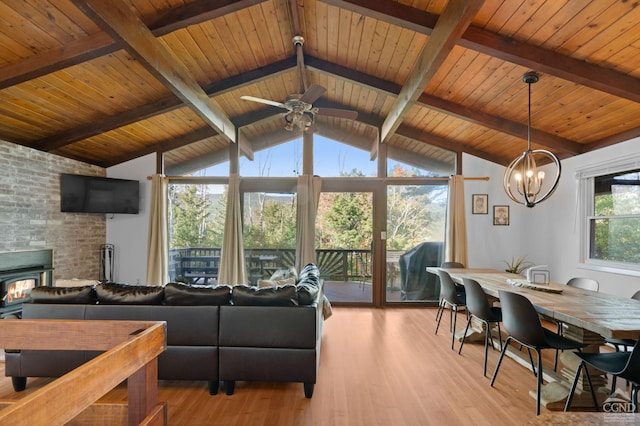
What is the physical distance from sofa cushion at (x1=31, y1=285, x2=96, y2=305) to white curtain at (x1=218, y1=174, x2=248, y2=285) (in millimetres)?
2753

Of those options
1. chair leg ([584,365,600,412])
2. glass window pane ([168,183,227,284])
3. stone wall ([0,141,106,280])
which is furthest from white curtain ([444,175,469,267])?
stone wall ([0,141,106,280])

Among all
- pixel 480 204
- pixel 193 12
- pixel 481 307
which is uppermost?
pixel 193 12

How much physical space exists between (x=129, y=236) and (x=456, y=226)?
5522 mm

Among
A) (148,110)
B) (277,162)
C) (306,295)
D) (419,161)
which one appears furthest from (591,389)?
(148,110)

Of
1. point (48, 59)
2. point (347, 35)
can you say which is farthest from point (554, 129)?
point (48, 59)

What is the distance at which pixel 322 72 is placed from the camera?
175 inches

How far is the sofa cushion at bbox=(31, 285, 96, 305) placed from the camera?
268 centimetres

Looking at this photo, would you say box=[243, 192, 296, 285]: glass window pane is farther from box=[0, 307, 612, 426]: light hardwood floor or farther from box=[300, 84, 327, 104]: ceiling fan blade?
box=[300, 84, 327, 104]: ceiling fan blade

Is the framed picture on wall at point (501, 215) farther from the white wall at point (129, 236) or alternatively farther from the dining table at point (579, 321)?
the white wall at point (129, 236)

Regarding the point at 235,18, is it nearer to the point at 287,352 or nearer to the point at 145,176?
the point at 287,352


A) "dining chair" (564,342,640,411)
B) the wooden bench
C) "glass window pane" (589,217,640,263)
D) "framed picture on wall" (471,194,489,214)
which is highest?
"framed picture on wall" (471,194,489,214)

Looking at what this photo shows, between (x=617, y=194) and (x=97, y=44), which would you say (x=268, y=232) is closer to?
(x=97, y=44)

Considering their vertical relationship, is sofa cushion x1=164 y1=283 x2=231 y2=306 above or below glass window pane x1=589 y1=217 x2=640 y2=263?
below

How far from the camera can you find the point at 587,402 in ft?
8.00
